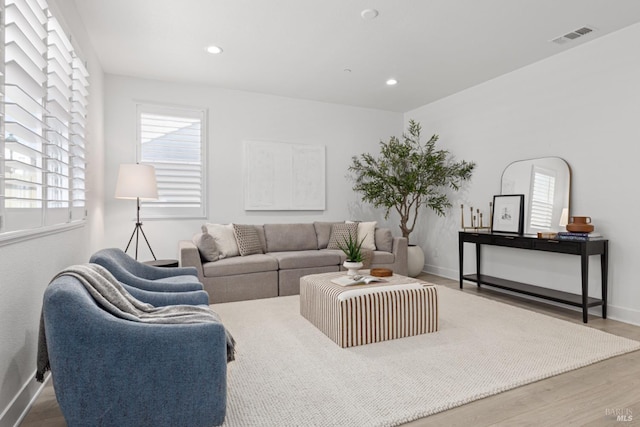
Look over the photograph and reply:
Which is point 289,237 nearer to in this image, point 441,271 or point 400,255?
point 400,255

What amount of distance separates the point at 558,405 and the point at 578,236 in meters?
2.04

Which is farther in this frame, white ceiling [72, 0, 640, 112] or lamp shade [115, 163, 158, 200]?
lamp shade [115, 163, 158, 200]

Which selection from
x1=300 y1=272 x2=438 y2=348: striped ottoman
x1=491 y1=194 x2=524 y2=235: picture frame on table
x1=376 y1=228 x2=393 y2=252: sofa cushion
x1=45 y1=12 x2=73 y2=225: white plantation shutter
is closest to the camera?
x1=45 y1=12 x2=73 y2=225: white plantation shutter

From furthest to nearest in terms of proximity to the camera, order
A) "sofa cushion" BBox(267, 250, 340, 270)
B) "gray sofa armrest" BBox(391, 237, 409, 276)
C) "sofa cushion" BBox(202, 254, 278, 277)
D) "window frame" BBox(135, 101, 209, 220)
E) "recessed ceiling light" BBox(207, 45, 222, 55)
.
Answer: "gray sofa armrest" BBox(391, 237, 409, 276), "window frame" BBox(135, 101, 209, 220), "sofa cushion" BBox(267, 250, 340, 270), "sofa cushion" BBox(202, 254, 278, 277), "recessed ceiling light" BBox(207, 45, 222, 55)

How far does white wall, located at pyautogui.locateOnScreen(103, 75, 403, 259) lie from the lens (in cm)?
452

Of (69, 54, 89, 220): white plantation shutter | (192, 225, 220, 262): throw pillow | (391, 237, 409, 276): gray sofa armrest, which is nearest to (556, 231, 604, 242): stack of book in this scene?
(391, 237, 409, 276): gray sofa armrest

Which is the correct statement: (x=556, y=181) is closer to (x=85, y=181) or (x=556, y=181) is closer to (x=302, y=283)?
(x=302, y=283)

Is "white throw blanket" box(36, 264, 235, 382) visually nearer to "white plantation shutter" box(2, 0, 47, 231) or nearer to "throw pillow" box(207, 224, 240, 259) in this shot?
"white plantation shutter" box(2, 0, 47, 231)

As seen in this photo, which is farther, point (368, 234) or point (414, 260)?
point (414, 260)

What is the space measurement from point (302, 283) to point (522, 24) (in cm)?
311

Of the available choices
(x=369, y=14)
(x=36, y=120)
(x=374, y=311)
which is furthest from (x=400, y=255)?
(x=36, y=120)

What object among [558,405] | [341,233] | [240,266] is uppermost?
[341,233]

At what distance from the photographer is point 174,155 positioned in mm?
4809

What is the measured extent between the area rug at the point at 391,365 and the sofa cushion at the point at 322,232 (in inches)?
69.1
